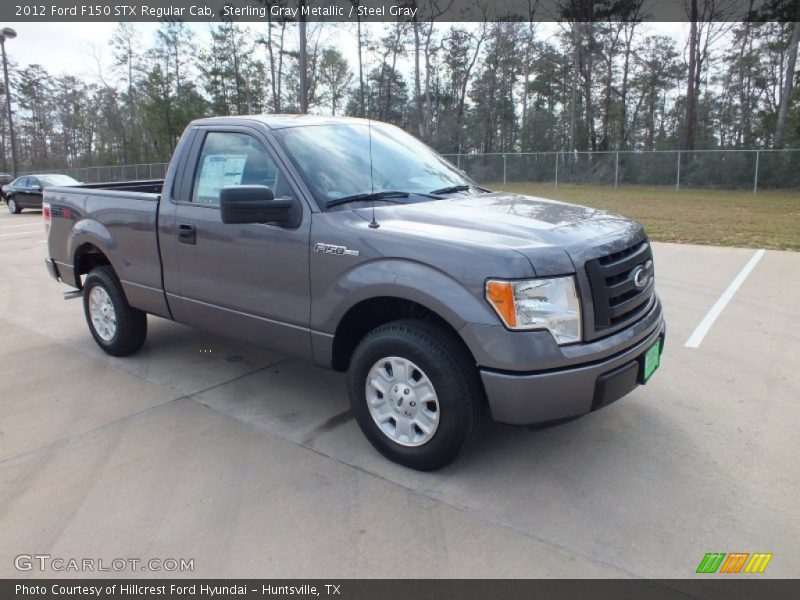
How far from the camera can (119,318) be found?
5.16 meters

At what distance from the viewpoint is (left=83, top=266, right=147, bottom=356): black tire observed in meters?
5.12

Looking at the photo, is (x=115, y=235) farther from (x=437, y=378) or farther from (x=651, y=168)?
(x=651, y=168)

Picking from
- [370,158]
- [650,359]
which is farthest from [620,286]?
[370,158]

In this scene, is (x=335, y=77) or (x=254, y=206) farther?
(x=335, y=77)

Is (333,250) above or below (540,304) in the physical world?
above

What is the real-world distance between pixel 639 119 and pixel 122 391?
50536 millimetres

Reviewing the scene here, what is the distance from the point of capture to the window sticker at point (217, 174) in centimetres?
414

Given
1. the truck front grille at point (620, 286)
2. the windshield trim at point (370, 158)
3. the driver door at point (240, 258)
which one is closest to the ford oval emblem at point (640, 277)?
the truck front grille at point (620, 286)

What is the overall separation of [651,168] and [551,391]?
28.8 m

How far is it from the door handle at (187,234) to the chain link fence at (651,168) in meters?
26.9

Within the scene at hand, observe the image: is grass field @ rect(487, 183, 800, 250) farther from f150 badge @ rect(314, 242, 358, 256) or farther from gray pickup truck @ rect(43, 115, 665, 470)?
f150 badge @ rect(314, 242, 358, 256)

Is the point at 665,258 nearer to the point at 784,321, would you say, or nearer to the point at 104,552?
the point at 784,321

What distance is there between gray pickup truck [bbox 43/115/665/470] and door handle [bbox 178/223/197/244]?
14mm
